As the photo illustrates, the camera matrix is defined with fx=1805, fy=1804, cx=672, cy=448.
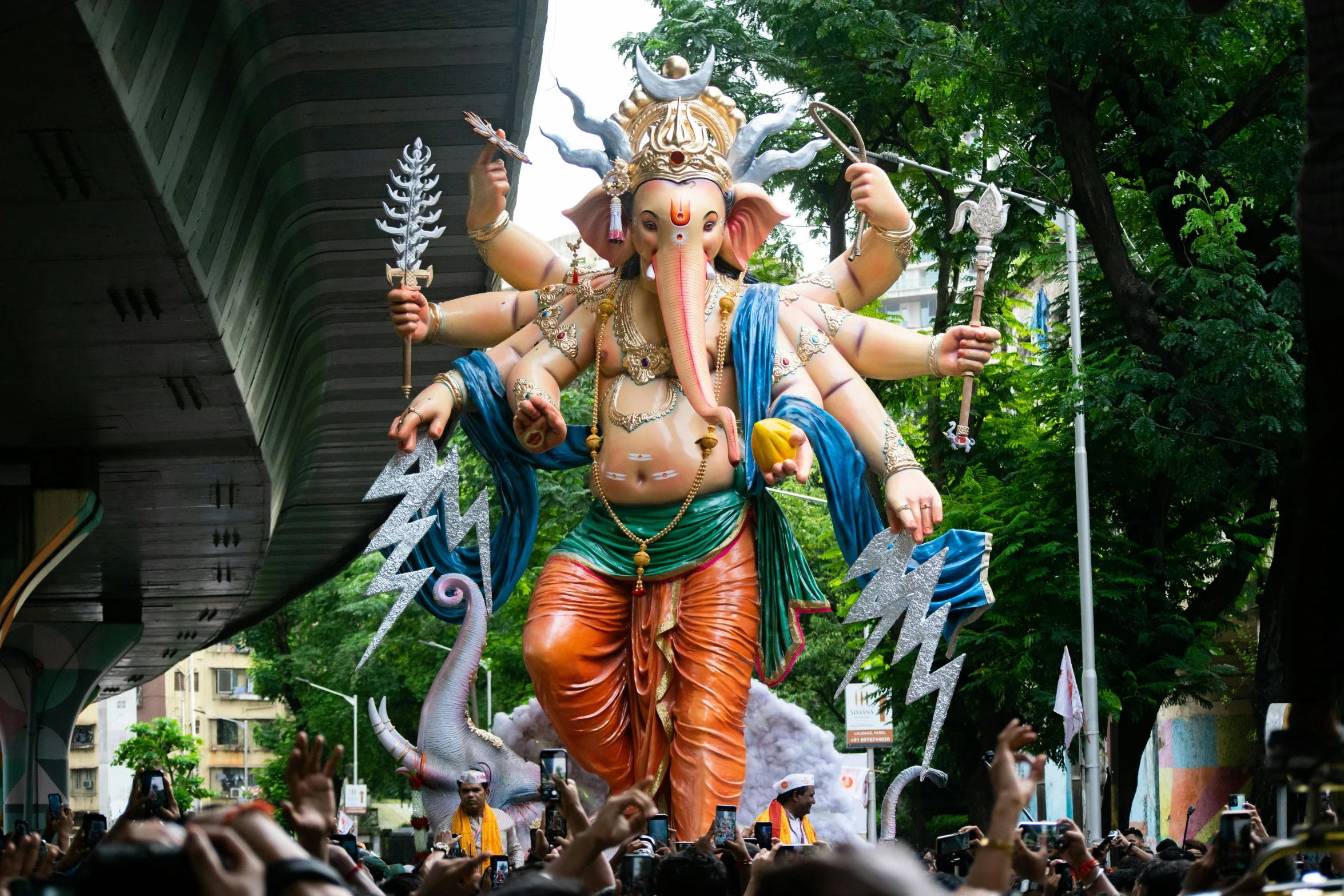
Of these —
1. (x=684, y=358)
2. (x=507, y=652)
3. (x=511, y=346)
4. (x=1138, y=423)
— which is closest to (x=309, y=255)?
(x=511, y=346)

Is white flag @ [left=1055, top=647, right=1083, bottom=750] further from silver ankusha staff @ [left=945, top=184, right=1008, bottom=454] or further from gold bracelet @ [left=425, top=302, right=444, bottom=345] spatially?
gold bracelet @ [left=425, top=302, right=444, bottom=345]

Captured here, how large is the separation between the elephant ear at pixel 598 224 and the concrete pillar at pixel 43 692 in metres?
15.6

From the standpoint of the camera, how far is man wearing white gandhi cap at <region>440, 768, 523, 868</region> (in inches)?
380

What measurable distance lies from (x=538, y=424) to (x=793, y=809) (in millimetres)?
2595

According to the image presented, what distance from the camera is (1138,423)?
597 inches

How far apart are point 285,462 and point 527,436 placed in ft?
32.3

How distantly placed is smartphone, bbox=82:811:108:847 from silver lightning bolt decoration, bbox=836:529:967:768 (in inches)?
163

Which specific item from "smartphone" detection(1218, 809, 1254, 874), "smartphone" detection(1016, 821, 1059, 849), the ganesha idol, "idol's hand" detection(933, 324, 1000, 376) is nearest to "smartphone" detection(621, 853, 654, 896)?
"smartphone" detection(1016, 821, 1059, 849)

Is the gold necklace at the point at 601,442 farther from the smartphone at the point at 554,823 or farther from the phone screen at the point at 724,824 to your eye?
the phone screen at the point at 724,824

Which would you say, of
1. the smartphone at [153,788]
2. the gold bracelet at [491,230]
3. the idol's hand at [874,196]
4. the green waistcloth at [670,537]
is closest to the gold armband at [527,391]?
the green waistcloth at [670,537]

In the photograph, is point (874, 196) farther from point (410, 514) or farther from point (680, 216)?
point (410, 514)

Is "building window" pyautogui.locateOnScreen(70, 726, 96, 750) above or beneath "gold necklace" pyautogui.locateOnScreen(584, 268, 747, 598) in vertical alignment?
beneath

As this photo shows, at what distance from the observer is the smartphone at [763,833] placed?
792 centimetres

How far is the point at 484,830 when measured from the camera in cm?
977
